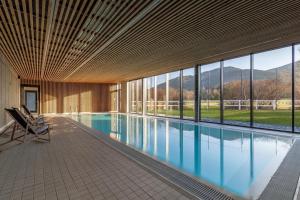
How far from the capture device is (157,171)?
9.90ft

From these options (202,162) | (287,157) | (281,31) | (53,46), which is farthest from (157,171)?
(53,46)

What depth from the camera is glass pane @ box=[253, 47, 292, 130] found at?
8.07 metres

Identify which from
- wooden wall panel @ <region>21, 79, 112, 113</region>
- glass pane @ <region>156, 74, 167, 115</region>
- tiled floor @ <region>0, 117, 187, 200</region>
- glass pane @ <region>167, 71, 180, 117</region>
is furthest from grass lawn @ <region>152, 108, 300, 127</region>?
wooden wall panel @ <region>21, 79, 112, 113</region>

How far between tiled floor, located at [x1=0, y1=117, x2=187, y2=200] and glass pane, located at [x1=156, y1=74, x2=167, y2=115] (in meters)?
9.58

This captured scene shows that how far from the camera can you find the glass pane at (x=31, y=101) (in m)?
14.8

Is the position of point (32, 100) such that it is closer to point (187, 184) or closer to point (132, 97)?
point (132, 97)

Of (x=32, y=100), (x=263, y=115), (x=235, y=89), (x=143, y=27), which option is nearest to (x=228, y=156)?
(x=143, y=27)


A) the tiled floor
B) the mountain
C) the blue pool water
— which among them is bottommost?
the blue pool water

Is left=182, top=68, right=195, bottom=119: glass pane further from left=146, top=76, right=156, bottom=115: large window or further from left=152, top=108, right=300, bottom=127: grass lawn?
left=146, top=76, right=156, bottom=115: large window

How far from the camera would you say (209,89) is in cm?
995

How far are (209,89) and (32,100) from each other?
1359 cm

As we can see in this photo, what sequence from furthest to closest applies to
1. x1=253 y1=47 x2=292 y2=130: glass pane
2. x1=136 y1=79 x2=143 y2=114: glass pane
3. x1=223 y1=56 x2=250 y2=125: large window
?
x1=136 y1=79 x2=143 y2=114: glass pane
x1=223 y1=56 x2=250 y2=125: large window
x1=253 y1=47 x2=292 y2=130: glass pane

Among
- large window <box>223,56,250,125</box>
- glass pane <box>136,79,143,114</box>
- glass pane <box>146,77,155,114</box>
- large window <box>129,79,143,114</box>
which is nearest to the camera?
large window <box>223,56,250,125</box>

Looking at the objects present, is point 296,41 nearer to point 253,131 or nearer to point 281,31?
point 281,31
